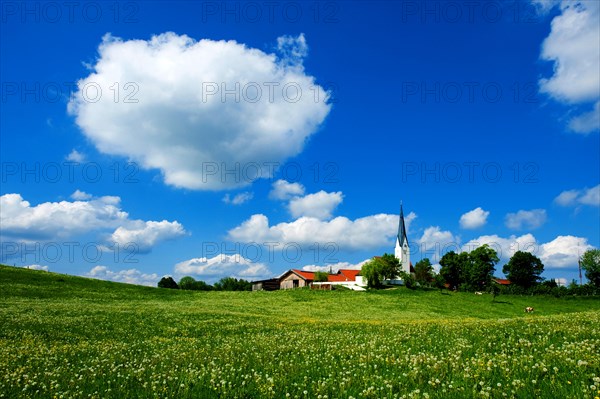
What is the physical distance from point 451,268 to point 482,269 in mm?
24769

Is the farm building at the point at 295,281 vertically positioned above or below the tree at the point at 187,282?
above

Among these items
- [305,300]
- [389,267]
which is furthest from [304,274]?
[305,300]

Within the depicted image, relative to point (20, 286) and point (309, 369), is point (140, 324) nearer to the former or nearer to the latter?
point (309, 369)

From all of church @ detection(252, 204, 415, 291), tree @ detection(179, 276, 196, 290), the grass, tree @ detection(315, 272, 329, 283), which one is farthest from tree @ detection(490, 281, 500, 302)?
tree @ detection(179, 276, 196, 290)

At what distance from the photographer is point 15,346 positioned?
17.1m

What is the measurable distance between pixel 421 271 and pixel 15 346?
535 ft

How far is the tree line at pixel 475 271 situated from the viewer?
4198 inches

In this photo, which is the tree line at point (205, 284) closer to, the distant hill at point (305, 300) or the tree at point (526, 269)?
the distant hill at point (305, 300)

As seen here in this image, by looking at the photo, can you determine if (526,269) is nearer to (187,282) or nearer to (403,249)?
(403,249)

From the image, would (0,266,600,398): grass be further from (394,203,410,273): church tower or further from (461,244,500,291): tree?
(394,203,410,273): church tower

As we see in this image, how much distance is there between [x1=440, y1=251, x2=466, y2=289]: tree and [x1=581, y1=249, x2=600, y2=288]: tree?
138ft

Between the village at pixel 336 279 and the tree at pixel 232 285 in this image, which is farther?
the tree at pixel 232 285

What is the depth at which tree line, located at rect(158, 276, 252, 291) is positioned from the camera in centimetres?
16112

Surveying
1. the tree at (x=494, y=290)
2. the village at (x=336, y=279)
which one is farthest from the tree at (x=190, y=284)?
the tree at (x=494, y=290)
